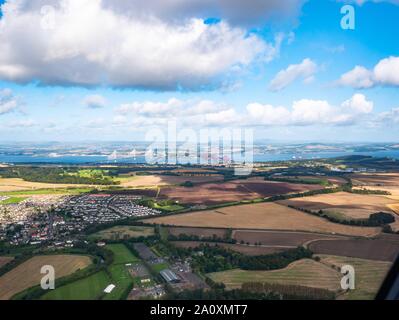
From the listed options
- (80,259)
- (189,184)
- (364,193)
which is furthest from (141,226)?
(364,193)

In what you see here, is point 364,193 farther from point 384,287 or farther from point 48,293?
point 384,287

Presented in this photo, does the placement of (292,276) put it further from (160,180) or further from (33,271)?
(160,180)

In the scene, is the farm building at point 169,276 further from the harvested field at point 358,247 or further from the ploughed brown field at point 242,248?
the harvested field at point 358,247

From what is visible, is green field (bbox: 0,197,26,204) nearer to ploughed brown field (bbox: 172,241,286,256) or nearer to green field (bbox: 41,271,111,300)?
ploughed brown field (bbox: 172,241,286,256)

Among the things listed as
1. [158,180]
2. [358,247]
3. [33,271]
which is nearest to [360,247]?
[358,247]

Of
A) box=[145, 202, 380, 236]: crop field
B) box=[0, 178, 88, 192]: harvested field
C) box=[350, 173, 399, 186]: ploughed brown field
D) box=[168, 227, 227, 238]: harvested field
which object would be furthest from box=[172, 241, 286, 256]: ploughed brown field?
box=[0, 178, 88, 192]: harvested field
